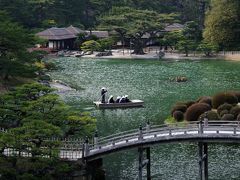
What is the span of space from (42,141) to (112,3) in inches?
3630

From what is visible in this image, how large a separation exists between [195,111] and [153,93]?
16758 mm

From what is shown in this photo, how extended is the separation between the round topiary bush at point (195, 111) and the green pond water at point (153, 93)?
281 centimetres

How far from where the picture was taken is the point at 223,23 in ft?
327

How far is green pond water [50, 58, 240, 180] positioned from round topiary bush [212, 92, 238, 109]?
4424 millimetres

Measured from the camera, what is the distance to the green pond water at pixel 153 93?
119 ft

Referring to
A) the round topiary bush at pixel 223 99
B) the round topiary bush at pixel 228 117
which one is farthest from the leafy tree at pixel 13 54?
the round topiary bush at pixel 228 117

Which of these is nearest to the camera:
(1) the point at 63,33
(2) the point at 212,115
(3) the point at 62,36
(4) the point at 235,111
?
(2) the point at 212,115

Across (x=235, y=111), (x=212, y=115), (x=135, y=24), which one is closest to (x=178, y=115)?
(x=212, y=115)

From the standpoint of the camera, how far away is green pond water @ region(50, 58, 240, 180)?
36312mm

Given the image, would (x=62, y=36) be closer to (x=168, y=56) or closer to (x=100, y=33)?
(x=100, y=33)

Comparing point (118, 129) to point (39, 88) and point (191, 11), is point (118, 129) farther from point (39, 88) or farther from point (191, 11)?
point (191, 11)

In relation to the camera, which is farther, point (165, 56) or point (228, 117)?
point (165, 56)

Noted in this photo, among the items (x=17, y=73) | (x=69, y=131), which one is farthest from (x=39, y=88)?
(x=17, y=73)

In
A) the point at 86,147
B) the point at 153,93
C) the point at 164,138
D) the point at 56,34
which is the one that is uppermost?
the point at 56,34
